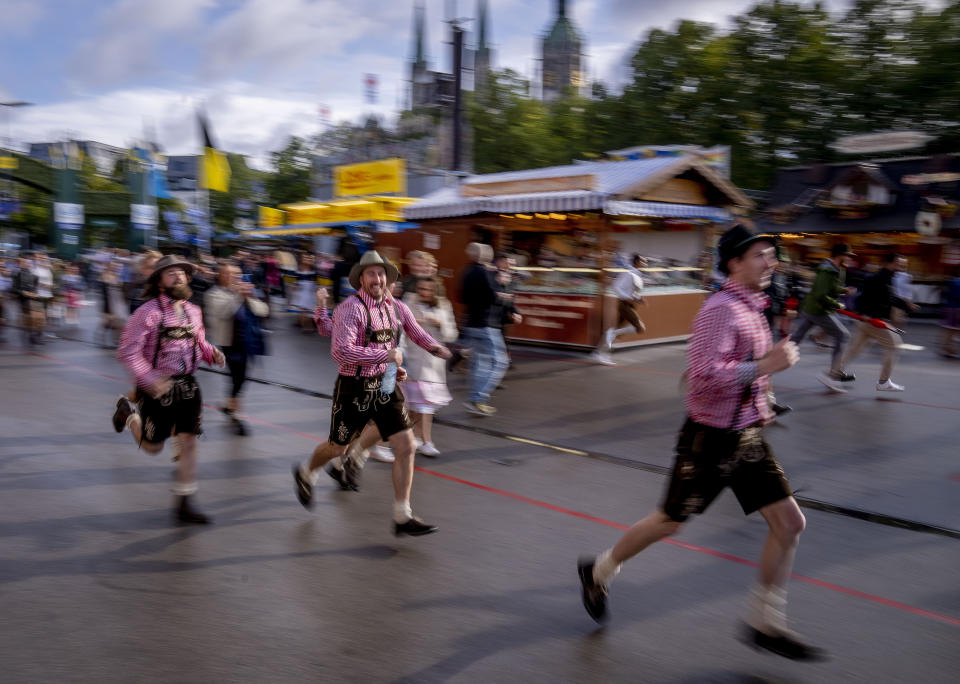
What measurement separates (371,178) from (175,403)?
1980 cm

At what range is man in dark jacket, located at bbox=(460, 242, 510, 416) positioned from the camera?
8102 millimetres

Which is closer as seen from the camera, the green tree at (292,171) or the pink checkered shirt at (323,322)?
the pink checkered shirt at (323,322)

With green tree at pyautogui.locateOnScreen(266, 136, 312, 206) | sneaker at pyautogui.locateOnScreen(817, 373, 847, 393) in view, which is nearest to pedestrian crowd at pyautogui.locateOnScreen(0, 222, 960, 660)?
sneaker at pyautogui.locateOnScreen(817, 373, 847, 393)

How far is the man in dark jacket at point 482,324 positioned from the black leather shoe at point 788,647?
523 centimetres

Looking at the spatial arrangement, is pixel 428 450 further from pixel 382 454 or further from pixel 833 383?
pixel 833 383

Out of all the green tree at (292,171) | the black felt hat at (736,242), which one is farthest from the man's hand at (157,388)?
the green tree at (292,171)

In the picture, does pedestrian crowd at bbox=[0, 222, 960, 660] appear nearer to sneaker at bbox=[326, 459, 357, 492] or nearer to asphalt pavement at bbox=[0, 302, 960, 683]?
sneaker at bbox=[326, 459, 357, 492]

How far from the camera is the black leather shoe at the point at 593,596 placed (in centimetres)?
350

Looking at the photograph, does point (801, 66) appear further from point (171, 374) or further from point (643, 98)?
point (171, 374)

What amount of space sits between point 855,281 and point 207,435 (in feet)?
41.1

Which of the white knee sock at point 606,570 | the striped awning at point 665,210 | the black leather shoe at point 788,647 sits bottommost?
the black leather shoe at point 788,647

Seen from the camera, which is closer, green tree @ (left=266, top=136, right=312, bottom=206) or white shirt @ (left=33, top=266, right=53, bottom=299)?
white shirt @ (left=33, top=266, right=53, bottom=299)

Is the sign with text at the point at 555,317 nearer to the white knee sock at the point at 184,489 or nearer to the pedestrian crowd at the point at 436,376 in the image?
the pedestrian crowd at the point at 436,376

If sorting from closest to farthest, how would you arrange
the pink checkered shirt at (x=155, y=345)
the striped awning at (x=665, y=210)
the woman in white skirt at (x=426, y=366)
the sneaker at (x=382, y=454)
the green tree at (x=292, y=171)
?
the pink checkered shirt at (x=155, y=345) < the woman in white skirt at (x=426, y=366) < the sneaker at (x=382, y=454) < the striped awning at (x=665, y=210) < the green tree at (x=292, y=171)
